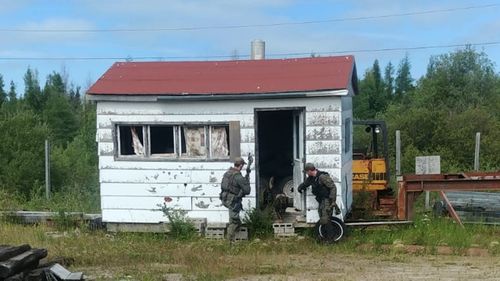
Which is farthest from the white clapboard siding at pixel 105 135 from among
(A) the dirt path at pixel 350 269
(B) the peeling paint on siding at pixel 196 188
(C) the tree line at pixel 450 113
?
(C) the tree line at pixel 450 113

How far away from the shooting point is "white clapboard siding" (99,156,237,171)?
44.8 feet

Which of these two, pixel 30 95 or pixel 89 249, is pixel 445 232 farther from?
pixel 30 95

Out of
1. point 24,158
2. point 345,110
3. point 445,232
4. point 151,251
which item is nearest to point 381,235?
point 445,232

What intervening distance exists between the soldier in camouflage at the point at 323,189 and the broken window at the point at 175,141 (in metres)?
1.71

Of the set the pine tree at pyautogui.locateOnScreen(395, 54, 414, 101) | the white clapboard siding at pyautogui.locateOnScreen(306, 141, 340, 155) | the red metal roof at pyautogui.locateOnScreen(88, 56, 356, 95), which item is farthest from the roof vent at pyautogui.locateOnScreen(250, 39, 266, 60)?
the pine tree at pyautogui.locateOnScreen(395, 54, 414, 101)

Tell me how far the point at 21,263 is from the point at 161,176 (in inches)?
208

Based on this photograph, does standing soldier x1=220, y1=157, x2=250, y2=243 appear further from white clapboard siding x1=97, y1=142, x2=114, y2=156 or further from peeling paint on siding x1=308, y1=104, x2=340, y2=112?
white clapboard siding x1=97, y1=142, x2=114, y2=156

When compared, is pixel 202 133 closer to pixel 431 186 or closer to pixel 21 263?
pixel 431 186

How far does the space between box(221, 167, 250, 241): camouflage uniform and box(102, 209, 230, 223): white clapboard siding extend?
2.02ft

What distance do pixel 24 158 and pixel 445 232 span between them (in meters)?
19.5

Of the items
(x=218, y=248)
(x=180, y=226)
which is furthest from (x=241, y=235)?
(x=180, y=226)

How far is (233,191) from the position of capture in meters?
12.9

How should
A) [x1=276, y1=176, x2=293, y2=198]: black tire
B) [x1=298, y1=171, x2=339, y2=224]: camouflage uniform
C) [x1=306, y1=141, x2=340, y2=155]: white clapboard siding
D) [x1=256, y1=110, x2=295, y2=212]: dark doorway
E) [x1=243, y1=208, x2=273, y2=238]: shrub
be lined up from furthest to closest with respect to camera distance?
[x1=256, y1=110, x2=295, y2=212]: dark doorway → [x1=276, y1=176, x2=293, y2=198]: black tire → [x1=243, y1=208, x2=273, y2=238]: shrub → [x1=306, y1=141, x2=340, y2=155]: white clapboard siding → [x1=298, y1=171, x2=339, y2=224]: camouflage uniform

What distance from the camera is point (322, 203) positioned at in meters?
12.9
